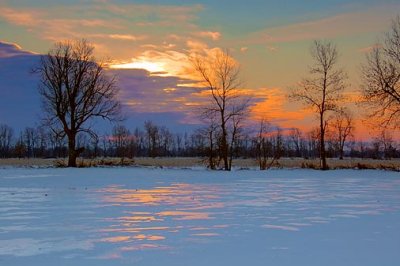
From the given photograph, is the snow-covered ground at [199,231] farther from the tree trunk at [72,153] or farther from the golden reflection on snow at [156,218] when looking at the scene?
the tree trunk at [72,153]

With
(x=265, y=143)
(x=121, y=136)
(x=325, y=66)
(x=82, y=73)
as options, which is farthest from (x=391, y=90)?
(x=121, y=136)

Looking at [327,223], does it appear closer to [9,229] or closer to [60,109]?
[9,229]

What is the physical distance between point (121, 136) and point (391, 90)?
106m

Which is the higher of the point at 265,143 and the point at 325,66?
the point at 325,66

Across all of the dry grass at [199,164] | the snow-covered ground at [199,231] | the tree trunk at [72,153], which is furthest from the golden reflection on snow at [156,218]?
the tree trunk at [72,153]

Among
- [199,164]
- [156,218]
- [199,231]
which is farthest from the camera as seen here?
[199,164]

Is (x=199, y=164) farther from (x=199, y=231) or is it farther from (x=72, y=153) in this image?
(x=199, y=231)

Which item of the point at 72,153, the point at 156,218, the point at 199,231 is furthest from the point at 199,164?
the point at 199,231

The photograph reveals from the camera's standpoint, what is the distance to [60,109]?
1674 inches

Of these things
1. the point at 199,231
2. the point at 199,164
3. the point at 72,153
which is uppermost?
the point at 72,153

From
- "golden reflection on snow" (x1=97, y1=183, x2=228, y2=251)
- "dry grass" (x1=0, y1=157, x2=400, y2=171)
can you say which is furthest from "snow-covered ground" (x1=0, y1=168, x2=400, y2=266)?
"dry grass" (x1=0, y1=157, x2=400, y2=171)

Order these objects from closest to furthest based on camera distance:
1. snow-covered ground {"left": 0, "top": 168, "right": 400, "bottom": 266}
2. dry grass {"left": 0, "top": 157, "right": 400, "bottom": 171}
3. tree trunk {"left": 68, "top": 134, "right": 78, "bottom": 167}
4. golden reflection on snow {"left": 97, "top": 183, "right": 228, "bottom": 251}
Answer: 1. snow-covered ground {"left": 0, "top": 168, "right": 400, "bottom": 266}
2. golden reflection on snow {"left": 97, "top": 183, "right": 228, "bottom": 251}
3. dry grass {"left": 0, "top": 157, "right": 400, "bottom": 171}
4. tree trunk {"left": 68, "top": 134, "right": 78, "bottom": 167}

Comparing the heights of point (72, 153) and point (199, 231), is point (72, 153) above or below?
above

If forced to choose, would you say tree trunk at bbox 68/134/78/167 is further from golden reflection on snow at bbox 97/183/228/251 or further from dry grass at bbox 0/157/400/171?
golden reflection on snow at bbox 97/183/228/251
